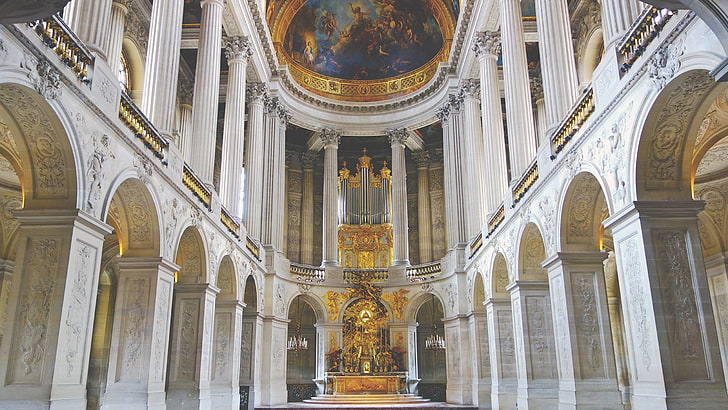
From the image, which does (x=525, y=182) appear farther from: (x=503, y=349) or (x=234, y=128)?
(x=234, y=128)

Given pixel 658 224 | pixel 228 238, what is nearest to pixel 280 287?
pixel 228 238

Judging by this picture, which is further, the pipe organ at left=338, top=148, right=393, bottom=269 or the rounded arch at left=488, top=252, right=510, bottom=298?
the pipe organ at left=338, top=148, right=393, bottom=269

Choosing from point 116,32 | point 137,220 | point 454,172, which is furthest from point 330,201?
point 137,220

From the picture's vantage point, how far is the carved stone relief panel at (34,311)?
8109mm

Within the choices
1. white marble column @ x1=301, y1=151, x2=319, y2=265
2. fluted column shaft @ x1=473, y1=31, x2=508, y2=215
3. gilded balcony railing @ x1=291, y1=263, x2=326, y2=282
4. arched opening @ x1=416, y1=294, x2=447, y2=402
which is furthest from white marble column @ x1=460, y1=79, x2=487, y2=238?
white marble column @ x1=301, y1=151, x2=319, y2=265

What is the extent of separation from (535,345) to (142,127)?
10158 millimetres

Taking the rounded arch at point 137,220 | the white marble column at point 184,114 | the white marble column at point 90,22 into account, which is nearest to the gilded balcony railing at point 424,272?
the white marble column at point 184,114

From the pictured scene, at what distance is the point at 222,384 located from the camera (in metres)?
17.9

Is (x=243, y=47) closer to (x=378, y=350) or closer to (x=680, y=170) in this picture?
(x=378, y=350)

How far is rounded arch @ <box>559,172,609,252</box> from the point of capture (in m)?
11.5

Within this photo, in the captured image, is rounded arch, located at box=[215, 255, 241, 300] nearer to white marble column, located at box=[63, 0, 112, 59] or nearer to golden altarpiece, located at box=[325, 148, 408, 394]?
golden altarpiece, located at box=[325, 148, 408, 394]

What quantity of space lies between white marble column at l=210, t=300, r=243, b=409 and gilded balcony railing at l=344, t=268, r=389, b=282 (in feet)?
27.3

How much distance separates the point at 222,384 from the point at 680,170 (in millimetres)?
14008

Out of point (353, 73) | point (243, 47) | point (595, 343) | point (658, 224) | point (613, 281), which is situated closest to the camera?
point (658, 224)
